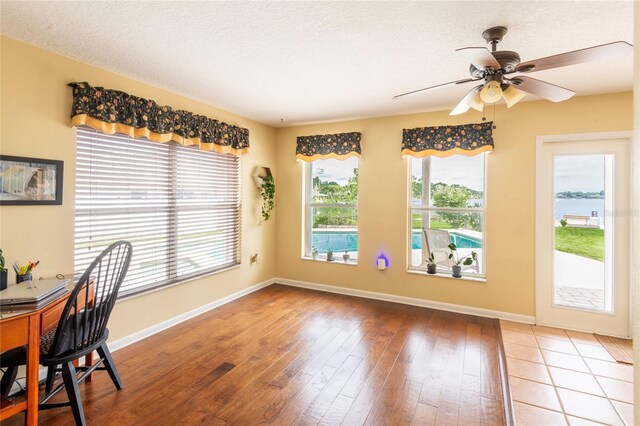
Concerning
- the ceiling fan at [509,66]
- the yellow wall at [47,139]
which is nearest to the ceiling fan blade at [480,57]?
the ceiling fan at [509,66]

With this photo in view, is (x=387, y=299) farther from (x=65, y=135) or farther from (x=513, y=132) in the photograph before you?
(x=65, y=135)

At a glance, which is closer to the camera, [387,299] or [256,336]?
[256,336]

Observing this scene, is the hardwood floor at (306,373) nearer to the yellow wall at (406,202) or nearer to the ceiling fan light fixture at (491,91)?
the yellow wall at (406,202)

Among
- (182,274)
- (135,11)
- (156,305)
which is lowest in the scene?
(156,305)

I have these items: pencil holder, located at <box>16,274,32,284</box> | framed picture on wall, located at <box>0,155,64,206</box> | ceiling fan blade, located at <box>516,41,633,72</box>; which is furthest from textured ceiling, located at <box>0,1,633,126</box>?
pencil holder, located at <box>16,274,32,284</box>

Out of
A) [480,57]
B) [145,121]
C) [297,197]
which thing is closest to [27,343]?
[145,121]

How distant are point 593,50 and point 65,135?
3.60m

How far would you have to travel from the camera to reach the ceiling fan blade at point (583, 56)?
155 cm

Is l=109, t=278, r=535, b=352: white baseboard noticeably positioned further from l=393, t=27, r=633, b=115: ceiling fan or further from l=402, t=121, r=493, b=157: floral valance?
l=393, t=27, r=633, b=115: ceiling fan

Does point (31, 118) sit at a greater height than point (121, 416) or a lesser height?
greater

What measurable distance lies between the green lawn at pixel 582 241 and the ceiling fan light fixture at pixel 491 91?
7.48 feet

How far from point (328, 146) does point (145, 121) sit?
2.39 metres

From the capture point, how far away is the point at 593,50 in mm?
1612

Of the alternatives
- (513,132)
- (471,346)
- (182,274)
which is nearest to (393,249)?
(471,346)
